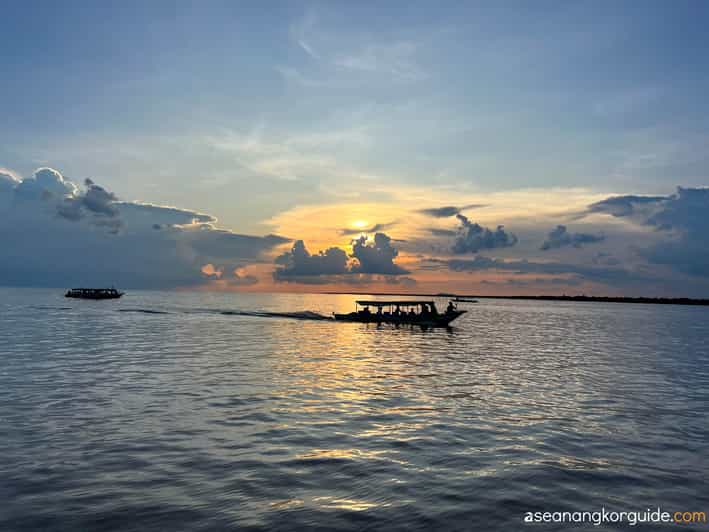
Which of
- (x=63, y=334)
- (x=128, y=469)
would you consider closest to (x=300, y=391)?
(x=128, y=469)

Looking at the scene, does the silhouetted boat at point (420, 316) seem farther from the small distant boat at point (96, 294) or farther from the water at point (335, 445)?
the small distant boat at point (96, 294)

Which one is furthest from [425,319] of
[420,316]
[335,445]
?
[335,445]

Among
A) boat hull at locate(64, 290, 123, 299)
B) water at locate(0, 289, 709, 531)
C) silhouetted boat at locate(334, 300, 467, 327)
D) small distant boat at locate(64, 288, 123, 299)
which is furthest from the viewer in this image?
small distant boat at locate(64, 288, 123, 299)

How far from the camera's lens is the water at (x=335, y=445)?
10.8 metres

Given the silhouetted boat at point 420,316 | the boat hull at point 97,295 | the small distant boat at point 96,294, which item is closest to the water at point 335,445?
the silhouetted boat at point 420,316

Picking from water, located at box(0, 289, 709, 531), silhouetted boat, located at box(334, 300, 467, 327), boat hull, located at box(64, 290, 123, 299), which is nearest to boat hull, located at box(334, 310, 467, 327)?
silhouetted boat, located at box(334, 300, 467, 327)

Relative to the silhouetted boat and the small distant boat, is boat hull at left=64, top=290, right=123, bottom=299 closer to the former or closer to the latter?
the small distant boat

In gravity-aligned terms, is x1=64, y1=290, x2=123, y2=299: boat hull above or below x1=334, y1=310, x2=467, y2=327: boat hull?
above

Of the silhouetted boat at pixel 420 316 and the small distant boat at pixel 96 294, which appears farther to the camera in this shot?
the small distant boat at pixel 96 294

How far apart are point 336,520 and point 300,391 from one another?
14.2 meters

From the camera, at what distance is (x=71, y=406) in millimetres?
19781

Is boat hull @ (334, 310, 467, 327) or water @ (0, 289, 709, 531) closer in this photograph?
water @ (0, 289, 709, 531)

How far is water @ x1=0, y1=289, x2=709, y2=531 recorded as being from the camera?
35.3 ft

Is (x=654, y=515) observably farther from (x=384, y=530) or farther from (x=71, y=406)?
(x=71, y=406)
